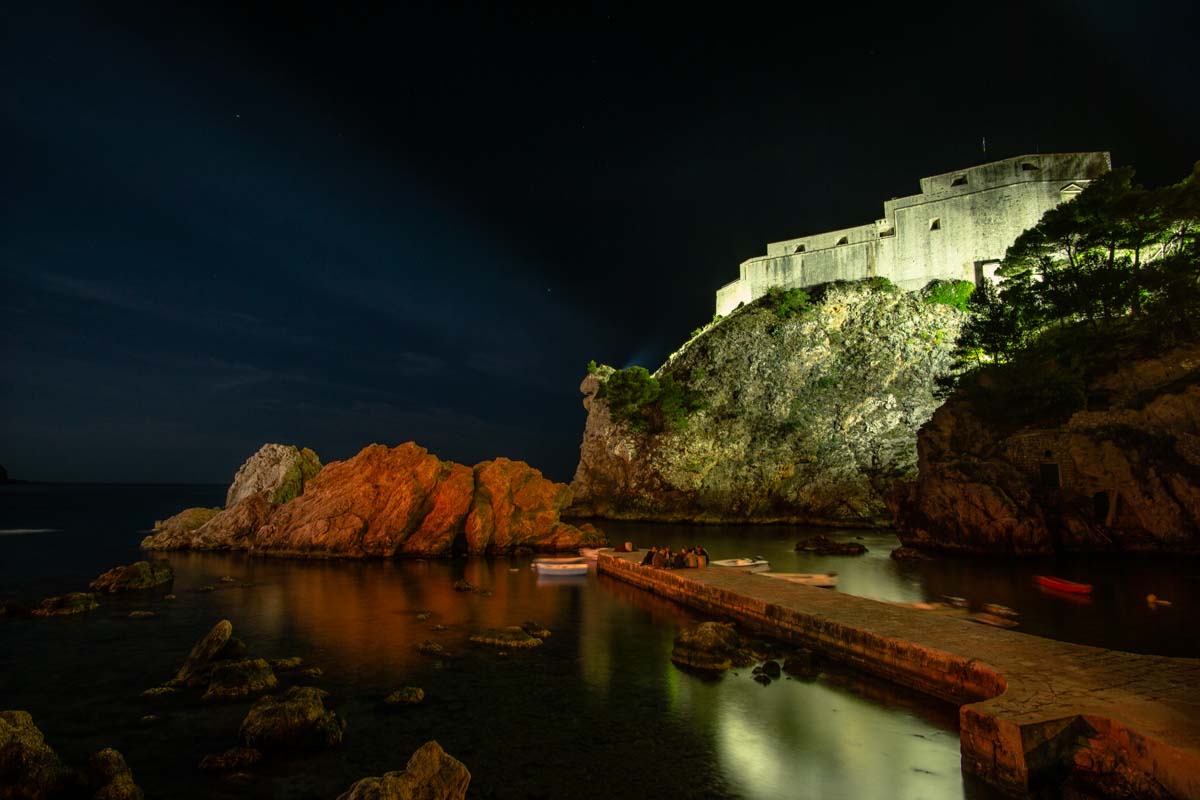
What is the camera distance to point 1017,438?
25734 millimetres

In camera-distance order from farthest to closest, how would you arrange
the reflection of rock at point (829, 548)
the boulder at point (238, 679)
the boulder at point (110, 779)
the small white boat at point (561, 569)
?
the reflection of rock at point (829, 548)
the small white boat at point (561, 569)
the boulder at point (238, 679)
the boulder at point (110, 779)

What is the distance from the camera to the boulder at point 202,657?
9815 millimetres

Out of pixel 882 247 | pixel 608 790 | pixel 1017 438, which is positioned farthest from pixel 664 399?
pixel 608 790

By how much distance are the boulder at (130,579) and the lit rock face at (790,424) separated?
113 feet

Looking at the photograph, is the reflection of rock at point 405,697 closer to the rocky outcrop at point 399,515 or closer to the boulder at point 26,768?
the boulder at point 26,768

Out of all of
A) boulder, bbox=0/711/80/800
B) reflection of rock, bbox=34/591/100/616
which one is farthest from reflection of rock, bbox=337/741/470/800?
reflection of rock, bbox=34/591/100/616

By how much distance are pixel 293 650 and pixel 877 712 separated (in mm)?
10667

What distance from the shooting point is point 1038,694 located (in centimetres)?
641

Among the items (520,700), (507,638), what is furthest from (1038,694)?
(507,638)

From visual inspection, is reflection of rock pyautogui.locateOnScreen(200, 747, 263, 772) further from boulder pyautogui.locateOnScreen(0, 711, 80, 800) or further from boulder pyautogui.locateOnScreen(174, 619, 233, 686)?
boulder pyautogui.locateOnScreen(174, 619, 233, 686)

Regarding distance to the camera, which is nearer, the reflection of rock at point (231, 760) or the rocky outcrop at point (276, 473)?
the reflection of rock at point (231, 760)

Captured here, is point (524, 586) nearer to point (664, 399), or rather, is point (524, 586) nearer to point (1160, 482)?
point (1160, 482)

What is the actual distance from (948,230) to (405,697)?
51.5 m

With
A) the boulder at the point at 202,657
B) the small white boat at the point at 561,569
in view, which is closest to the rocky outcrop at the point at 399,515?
the small white boat at the point at 561,569
